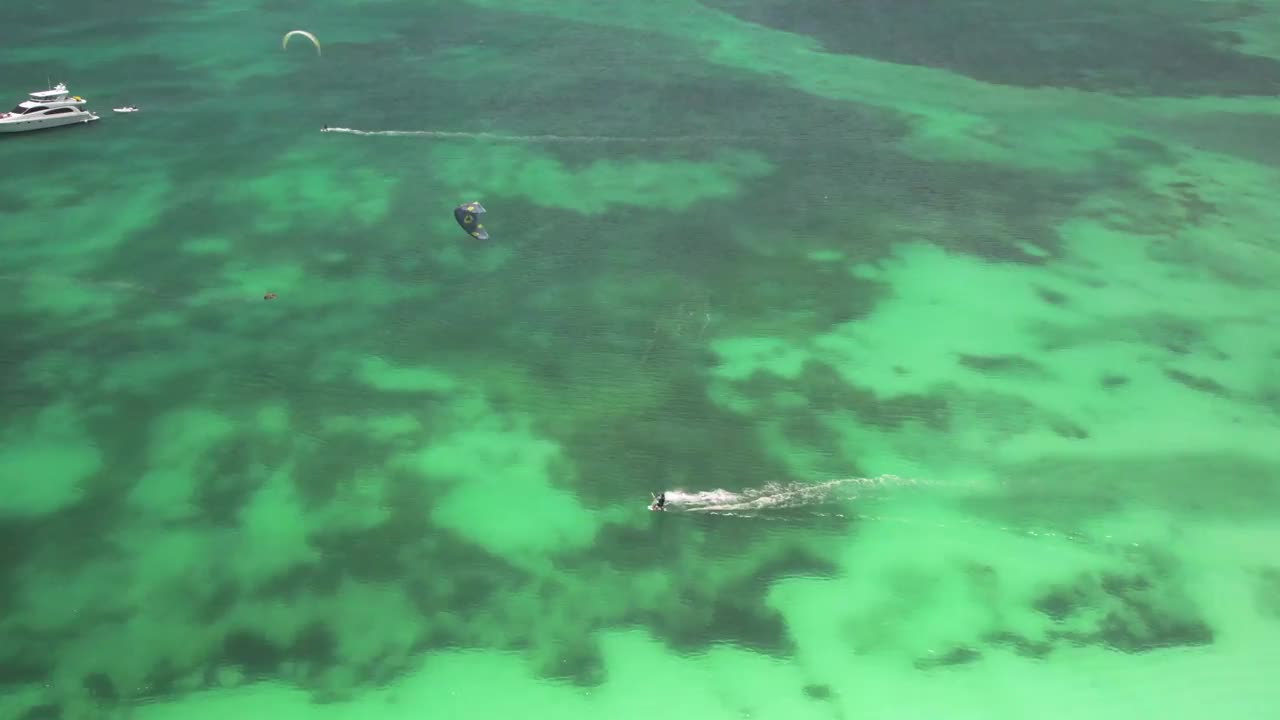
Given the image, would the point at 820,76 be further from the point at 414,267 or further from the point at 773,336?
the point at 414,267

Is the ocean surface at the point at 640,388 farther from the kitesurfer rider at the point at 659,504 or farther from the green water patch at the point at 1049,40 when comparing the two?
the green water patch at the point at 1049,40

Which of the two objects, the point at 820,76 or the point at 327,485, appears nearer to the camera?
the point at 327,485

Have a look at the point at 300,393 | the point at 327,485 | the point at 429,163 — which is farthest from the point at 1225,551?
the point at 429,163

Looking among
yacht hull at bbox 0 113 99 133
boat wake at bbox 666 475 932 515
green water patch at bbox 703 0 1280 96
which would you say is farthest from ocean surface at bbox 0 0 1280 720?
yacht hull at bbox 0 113 99 133

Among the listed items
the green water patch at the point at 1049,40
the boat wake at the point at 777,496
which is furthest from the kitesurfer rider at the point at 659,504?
the green water patch at the point at 1049,40

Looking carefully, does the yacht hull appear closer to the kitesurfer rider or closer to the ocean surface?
the ocean surface
